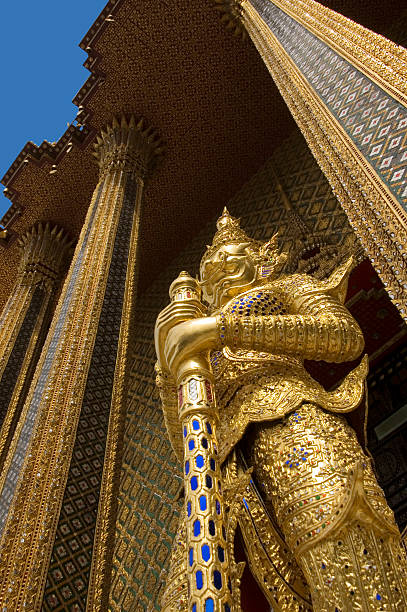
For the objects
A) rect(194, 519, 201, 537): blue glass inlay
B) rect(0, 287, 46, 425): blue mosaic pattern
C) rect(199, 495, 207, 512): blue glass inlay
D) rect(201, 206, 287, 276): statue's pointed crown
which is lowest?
rect(194, 519, 201, 537): blue glass inlay

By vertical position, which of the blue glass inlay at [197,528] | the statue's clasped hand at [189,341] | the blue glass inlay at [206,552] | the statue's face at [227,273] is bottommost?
the blue glass inlay at [206,552]

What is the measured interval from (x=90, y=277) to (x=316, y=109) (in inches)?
72.5

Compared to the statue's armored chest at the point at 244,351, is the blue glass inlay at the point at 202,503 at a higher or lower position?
lower

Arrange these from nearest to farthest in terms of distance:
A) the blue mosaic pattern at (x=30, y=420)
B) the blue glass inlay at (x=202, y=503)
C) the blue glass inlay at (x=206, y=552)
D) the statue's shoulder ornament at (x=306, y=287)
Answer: the blue glass inlay at (x=206, y=552) < the blue glass inlay at (x=202, y=503) < the statue's shoulder ornament at (x=306, y=287) < the blue mosaic pattern at (x=30, y=420)

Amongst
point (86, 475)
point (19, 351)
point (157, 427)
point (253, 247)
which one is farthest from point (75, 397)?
point (19, 351)

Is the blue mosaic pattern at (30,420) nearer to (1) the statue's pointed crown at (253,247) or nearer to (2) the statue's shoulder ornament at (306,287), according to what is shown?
(1) the statue's pointed crown at (253,247)

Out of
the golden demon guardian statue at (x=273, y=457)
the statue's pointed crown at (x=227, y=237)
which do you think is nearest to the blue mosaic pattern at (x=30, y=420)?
the golden demon guardian statue at (x=273, y=457)

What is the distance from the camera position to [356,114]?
198 centimetres

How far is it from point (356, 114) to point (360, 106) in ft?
0.11

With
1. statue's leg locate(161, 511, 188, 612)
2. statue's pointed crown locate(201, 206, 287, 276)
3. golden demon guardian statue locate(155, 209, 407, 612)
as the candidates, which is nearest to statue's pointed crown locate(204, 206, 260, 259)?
statue's pointed crown locate(201, 206, 287, 276)

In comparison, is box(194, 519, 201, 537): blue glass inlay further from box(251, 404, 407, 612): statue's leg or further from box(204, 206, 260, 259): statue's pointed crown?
box(204, 206, 260, 259): statue's pointed crown

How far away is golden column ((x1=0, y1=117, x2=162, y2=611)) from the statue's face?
854mm

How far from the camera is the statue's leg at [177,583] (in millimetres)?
1471

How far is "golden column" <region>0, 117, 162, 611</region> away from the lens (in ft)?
6.53
